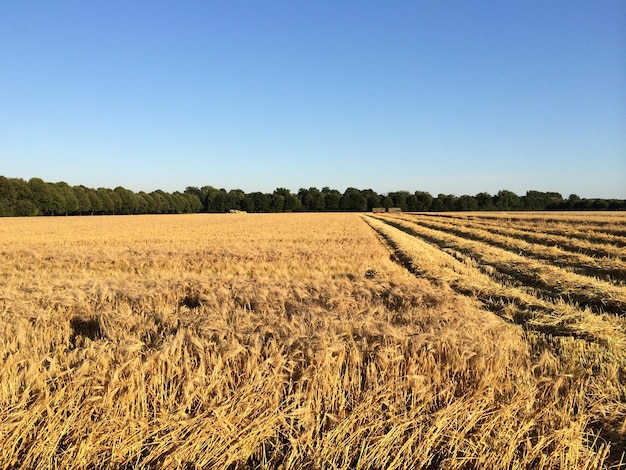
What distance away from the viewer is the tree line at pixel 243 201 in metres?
93.9

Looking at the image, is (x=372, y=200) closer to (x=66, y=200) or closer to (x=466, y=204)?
(x=466, y=204)

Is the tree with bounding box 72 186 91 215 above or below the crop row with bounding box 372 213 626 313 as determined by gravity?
above

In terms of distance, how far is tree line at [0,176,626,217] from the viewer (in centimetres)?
9388

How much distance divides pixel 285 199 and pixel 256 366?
141272 millimetres

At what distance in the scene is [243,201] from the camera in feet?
466

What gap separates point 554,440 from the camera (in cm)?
282

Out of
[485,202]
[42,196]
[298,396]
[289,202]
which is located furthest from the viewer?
[289,202]

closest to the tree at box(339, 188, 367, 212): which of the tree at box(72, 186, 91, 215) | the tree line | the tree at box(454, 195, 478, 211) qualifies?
the tree line

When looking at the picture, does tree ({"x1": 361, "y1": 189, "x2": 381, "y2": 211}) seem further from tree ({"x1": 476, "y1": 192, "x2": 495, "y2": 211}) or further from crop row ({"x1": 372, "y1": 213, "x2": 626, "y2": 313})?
crop row ({"x1": 372, "y1": 213, "x2": 626, "y2": 313})

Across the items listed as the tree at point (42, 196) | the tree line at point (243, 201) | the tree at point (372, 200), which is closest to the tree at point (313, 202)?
the tree line at point (243, 201)

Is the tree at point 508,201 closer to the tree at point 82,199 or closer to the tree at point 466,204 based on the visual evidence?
the tree at point 466,204

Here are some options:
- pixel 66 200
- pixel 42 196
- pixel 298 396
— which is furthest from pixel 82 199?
pixel 298 396

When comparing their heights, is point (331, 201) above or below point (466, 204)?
above

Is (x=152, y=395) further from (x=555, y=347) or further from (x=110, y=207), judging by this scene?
(x=110, y=207)
